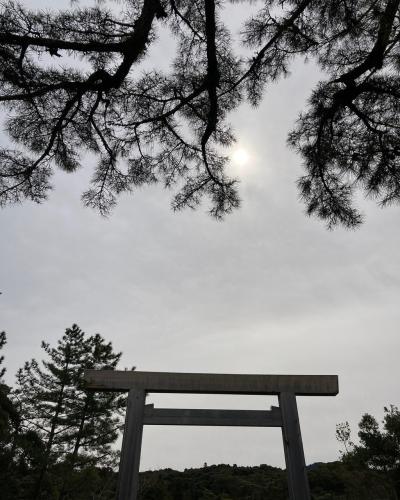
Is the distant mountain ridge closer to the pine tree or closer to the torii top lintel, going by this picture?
the pine tree

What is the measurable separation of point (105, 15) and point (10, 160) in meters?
1.30

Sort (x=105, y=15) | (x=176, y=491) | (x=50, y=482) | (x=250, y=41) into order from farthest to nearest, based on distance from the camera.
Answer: (x=176, y=491)
(x=50, y=482)
(x=250, y=41)
(x=105, y=15)

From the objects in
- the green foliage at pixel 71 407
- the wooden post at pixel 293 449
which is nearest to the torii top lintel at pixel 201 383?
the wooden post at pixel 293 449

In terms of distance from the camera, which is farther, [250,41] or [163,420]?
[163,420]

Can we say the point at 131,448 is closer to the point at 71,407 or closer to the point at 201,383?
the point at 201,383

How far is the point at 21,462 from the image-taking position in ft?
22.7

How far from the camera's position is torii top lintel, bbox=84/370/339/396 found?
9.90 feet

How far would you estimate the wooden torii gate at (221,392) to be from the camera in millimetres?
2904

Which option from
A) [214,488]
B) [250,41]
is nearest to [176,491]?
[214,488]

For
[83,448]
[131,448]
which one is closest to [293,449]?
[131,448]

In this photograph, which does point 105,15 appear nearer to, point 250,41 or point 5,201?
point 250,41

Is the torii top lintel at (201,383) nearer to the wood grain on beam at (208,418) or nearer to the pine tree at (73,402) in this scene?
the wood grain on beam at (208,418)

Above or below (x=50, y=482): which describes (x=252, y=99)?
above

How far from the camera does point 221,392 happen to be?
3.03 m
